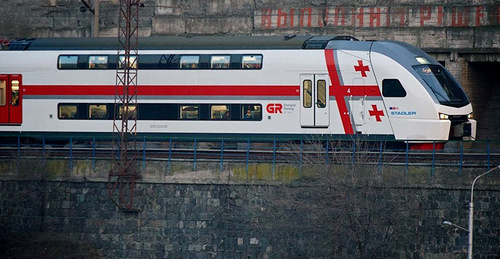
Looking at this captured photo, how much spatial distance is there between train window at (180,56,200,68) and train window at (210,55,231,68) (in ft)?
1.82

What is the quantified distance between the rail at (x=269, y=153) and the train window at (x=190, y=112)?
855 millimetres

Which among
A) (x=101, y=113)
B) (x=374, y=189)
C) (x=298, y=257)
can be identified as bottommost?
(x=298, y=257)

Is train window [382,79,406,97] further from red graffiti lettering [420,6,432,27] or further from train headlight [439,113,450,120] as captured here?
red graffiti lettering [420,6,432,27]

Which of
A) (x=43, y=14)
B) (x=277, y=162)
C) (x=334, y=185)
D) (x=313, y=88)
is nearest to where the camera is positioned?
(x=334, y=185)

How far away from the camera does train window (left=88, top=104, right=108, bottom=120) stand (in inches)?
1378

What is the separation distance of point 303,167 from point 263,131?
3.75 m

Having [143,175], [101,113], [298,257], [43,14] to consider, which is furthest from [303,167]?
[43,14]

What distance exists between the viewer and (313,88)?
33.3 m

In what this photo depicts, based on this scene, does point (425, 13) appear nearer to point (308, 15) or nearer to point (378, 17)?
point (378, 17)

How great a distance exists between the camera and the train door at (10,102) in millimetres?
35781

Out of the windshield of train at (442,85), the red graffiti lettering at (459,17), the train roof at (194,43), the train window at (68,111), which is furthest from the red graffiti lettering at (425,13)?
the train window at (68,111)

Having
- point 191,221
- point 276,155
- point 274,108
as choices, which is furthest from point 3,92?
point 276,155

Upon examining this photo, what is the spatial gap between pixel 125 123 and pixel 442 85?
1074cm

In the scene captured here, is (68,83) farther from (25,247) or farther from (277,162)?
(277,162)
